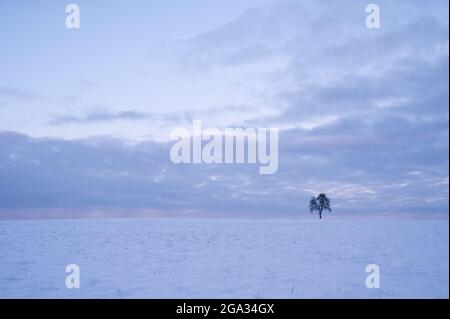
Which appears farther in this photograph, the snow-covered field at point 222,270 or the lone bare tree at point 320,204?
the lone bare tree at point 320,204
